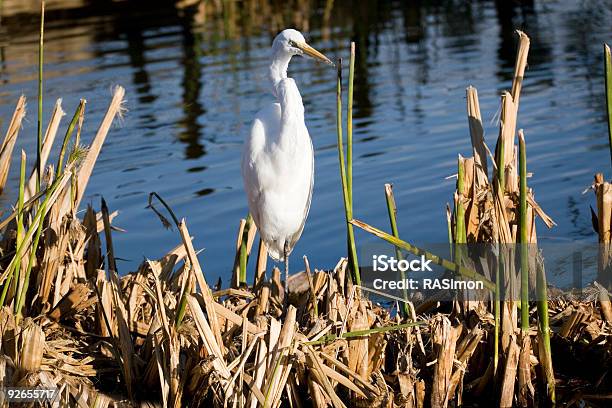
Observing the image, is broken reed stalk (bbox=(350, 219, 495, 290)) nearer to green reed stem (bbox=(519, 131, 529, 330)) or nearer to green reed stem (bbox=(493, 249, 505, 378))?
green reed stem (bbox=(493, 249, 505, 378))

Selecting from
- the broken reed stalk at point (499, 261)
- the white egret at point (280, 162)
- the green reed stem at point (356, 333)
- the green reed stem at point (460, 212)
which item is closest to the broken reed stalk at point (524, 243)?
the broken reed stalk at point (499, 261)

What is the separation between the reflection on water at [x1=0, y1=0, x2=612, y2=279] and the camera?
22.8 feet

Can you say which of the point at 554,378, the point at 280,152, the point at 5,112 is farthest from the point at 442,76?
the point at 554,378

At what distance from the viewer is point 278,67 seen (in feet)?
15.6

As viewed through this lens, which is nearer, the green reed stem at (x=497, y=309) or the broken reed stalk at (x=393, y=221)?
the green reed stem at (x=497, y=309)

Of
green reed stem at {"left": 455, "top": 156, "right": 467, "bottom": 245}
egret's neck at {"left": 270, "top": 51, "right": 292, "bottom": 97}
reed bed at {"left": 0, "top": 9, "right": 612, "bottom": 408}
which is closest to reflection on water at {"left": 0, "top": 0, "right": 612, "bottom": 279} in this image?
egret's neck at {"left": 270, "top": 51, "right": 292, "bottom": 97}

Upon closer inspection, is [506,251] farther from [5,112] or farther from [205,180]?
[5,112]

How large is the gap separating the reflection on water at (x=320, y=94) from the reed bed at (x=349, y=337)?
2.08m

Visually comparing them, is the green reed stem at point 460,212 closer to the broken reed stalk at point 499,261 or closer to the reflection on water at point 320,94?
the broken reed stalk at point 499,261

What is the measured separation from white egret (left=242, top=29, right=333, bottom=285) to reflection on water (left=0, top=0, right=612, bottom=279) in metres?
1.13

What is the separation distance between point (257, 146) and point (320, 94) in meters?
5.91

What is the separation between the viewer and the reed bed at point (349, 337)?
136 inches

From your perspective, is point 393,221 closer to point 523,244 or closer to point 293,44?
point 523,244

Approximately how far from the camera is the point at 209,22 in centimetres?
1566
